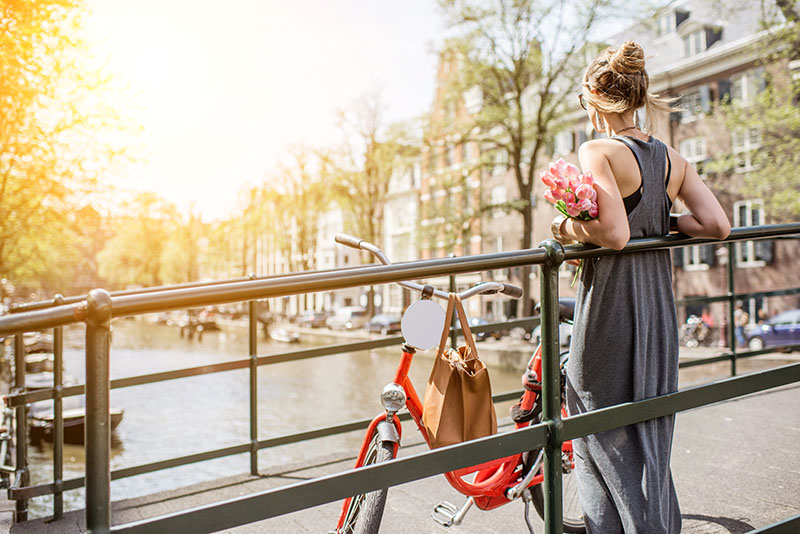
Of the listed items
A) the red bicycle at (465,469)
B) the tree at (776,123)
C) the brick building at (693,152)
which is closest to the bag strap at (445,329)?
the red bicycle at (465,469)

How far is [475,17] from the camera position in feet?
74.4

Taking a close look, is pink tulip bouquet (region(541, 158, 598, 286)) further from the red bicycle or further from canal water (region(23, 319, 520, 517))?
canal water (region(23, 319, 520, 517))

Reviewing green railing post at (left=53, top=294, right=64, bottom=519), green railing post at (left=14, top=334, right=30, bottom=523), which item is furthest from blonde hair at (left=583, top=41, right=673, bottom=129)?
green railing post at (left=14, top=334, right=30, bottom=523)

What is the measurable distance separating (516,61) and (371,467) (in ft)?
76.1

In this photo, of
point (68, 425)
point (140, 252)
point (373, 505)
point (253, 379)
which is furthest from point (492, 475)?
point (140, 252)

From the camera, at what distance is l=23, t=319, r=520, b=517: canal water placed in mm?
13312

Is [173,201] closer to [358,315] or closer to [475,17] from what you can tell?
[358,315]

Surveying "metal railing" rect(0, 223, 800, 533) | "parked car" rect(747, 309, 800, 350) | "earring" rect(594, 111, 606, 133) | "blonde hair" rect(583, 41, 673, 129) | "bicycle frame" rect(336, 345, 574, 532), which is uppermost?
"blonde hair" rect(583, 41, 673, 129)

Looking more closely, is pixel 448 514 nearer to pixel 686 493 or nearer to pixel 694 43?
pixel 686 493

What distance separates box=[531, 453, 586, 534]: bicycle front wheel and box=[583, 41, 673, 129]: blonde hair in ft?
5.08

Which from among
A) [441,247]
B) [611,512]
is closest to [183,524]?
[611,512]

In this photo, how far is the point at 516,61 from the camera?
76.1 feet

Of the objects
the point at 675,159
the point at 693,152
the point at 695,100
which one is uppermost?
the point at 695,100

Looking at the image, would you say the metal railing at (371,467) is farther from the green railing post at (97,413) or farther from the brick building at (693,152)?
the brick building at (693,152)
